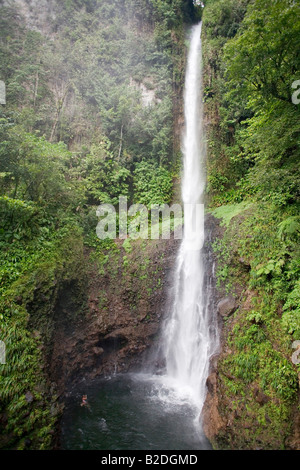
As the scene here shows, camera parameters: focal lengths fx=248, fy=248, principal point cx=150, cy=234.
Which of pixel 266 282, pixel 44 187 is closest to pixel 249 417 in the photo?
pixel 266 282

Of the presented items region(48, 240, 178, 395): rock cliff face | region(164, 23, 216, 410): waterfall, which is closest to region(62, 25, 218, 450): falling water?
region(164, 23, 216, 410): waterfall

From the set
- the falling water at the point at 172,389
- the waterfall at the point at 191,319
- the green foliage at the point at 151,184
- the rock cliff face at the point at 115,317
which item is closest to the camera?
the falling water at the point at 172,389

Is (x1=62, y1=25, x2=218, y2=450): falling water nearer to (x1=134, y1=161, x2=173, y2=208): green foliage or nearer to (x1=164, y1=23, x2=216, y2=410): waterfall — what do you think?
(x1=164, y1=23, x2=216, y2=410): waterfall

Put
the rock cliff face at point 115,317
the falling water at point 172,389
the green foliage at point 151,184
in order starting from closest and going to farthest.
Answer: the falling water at point 172,389 < the rock cliff face at point 115,317 < the green foliage at point 151,184

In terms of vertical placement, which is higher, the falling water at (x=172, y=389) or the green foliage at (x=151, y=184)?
the green foliage at (x=151, y=184)

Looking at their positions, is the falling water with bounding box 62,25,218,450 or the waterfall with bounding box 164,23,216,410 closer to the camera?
the falling water with bounding box 62,25,218,450

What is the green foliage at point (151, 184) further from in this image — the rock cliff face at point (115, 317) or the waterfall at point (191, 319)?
the rock cliff face at point (115, 317)

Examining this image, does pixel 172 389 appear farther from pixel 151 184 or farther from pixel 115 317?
pixel 151 184

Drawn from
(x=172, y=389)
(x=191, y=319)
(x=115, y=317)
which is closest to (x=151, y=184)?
(x=115, y=317)

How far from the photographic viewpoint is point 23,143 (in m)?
9.14

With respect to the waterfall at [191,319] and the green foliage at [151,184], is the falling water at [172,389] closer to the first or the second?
the waterfall at [191,319]

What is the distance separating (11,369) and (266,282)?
24.3ft

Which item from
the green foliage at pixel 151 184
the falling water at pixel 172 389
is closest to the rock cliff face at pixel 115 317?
the falling water at pixel 172 389

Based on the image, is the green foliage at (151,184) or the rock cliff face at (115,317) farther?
the green foliage at (151,184)
